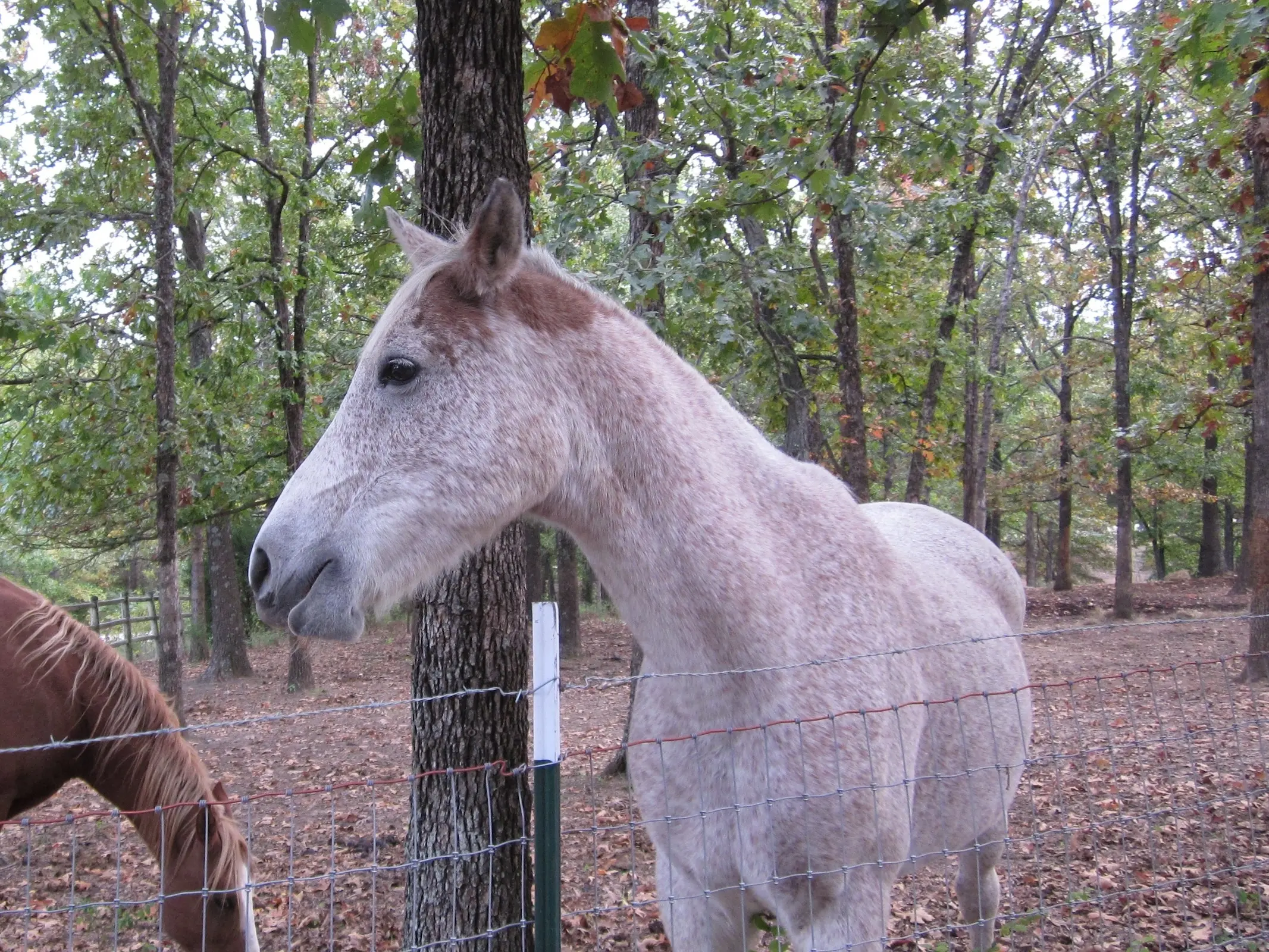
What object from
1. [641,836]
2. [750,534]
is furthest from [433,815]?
[641,836]

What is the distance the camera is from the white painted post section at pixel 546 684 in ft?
6.17

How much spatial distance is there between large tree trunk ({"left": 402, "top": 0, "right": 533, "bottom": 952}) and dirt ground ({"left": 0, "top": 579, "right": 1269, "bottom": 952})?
30cm

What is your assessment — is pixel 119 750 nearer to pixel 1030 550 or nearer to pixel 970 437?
pixel 970 437

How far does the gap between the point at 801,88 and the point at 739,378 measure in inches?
181

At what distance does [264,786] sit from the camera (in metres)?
7.43

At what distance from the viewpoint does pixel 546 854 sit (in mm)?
1919

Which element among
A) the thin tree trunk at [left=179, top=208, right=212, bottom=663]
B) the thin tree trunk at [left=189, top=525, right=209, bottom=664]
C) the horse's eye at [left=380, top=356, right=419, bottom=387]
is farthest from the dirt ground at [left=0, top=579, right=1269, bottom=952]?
the thin tree trunk at [left=189, top=525, right=209, bottom=664]

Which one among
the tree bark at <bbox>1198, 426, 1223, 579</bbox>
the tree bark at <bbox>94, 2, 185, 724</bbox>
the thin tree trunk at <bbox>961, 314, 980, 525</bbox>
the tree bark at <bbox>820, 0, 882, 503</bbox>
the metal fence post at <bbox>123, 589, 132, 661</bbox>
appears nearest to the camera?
the tree bark at <bbox>94, 2, 185, 724</bbox>

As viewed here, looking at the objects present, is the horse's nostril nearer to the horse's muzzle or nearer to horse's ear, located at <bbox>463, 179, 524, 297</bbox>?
the horse's muzzle

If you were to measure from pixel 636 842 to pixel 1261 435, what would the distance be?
7.52 metres

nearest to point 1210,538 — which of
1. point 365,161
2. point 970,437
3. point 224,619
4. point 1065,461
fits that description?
point 1065,461

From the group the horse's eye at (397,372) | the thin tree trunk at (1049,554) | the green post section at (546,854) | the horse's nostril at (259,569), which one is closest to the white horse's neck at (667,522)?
the horse's eye at (397,372)

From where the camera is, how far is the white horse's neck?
7.28 feet

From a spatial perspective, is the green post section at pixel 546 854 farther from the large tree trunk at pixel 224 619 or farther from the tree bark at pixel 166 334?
the large tree trunk at pixel 224 619
